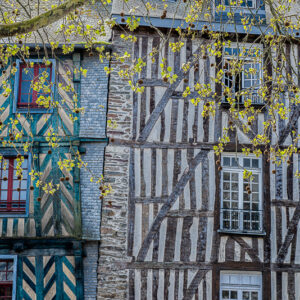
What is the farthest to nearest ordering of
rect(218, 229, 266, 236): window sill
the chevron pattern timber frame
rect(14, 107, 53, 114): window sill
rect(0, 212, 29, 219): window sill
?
rect(14, 107, 53, 114): window sill → rect(218, 229, 266, 236): window sill → rect(0, 212, 29, 219): window sill → the chevron pattern timber frame

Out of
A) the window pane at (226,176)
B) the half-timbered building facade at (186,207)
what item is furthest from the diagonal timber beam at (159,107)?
the window pane at (226,176)

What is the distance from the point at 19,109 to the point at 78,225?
2468 mm

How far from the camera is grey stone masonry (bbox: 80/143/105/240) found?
12508 mm

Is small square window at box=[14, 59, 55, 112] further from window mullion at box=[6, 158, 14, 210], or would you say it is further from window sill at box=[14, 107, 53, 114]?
window mullion at box=[6, 158, 14, 210]

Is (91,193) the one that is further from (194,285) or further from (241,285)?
(241,285)

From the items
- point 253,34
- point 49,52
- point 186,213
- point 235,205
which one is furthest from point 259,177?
point 49,52

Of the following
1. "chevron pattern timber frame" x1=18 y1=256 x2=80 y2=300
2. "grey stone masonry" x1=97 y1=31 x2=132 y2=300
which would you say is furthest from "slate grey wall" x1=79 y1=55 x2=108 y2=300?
"chevron pattern timber frame" x1=18 y1=256 x2=80 y2=300

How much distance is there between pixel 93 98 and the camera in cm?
1306

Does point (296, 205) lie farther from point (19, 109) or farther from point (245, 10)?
point (19, 109)

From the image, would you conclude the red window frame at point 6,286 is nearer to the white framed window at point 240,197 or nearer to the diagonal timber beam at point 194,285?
the diagonal timber beam at point 194,285

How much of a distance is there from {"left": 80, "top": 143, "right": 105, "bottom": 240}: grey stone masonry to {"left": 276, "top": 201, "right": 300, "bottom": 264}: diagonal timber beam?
3.31 meters

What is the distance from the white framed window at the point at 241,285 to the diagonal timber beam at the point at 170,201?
4.75 ft

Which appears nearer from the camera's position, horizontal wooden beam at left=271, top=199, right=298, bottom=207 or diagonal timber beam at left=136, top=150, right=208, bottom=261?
diagonal timber beam at left=136, top=150, right=208, bottom=261

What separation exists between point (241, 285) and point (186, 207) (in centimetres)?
174
